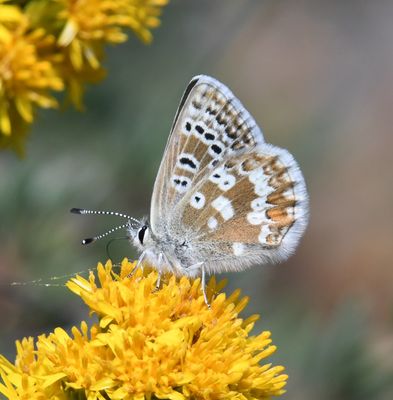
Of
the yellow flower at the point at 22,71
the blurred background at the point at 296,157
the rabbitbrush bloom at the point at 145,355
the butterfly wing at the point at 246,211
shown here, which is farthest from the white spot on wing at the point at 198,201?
the blurred background at the point at 296,157

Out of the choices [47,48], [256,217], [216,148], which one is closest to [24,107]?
[47,48]

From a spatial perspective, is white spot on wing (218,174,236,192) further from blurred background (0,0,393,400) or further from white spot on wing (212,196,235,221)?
blurred background (0,0,393,400)

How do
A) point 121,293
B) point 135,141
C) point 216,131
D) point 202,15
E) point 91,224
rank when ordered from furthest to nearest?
point 202,15 → point 135,141 → point 91,224 → point 216,131 → point 121,293

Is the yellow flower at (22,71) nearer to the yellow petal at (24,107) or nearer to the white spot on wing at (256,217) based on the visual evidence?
the yellow petal at (24,107)

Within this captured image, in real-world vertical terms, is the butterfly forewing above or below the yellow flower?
below

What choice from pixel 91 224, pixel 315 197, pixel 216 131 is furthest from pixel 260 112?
pixel 216 131

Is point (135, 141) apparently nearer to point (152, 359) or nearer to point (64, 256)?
point (64, 256)

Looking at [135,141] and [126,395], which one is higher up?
[135,141]

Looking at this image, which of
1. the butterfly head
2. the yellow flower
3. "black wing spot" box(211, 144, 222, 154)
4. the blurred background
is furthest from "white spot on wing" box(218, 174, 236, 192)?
the blurred background
